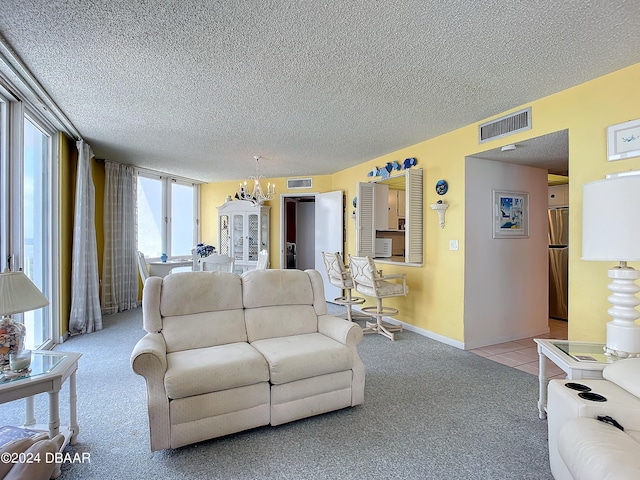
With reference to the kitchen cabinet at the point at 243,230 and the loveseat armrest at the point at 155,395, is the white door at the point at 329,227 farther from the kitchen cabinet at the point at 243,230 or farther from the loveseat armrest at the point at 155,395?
the loveseat armrest at the point at 155,395

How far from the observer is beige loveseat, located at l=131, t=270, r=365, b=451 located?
187 centimetres

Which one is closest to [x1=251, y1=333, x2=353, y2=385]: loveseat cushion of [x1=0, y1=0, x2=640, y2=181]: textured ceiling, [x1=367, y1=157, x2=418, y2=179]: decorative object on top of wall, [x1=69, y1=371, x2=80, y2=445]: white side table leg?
[x1=69, y1=371, x2=80, y2=445]: white side table leg

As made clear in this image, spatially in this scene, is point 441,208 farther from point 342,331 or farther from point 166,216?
point 166,216

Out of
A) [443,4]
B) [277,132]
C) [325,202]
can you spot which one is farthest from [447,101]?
[325,202]

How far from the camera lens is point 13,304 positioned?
1.61m

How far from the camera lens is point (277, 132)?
389cm

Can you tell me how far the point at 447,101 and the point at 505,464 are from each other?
106 inches

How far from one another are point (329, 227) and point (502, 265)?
121 inches

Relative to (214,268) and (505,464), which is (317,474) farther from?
(214,268)

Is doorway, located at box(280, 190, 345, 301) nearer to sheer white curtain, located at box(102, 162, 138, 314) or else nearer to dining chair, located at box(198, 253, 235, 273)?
dining chair, located at box(198, 253, 235, 273)

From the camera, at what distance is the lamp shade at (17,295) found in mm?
1594

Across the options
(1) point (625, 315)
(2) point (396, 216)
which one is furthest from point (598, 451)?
(2) point (396, 216)

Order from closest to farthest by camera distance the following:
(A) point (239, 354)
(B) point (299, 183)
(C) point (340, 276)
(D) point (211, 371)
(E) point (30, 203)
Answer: (D) point (211, 371), (A) point (239, 354), (E) point (30, 203), (C) point (340, 276), (B) point (299, 183)

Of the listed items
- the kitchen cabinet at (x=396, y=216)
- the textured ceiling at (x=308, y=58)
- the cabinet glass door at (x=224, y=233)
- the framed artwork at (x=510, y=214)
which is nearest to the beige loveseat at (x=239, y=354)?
the textured ceiling at (x=308, y=58)
